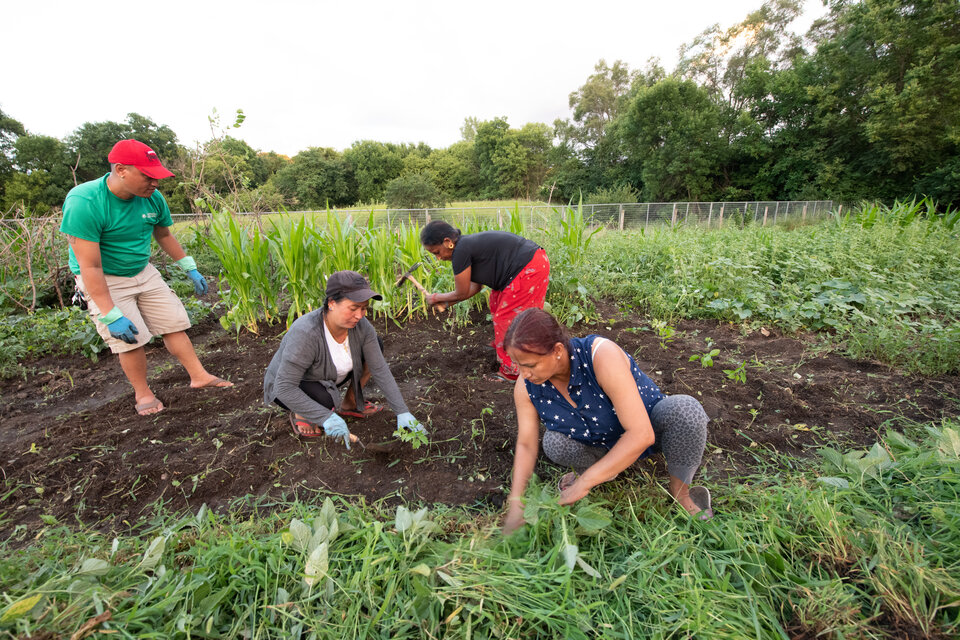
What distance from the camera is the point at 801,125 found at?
856 inches

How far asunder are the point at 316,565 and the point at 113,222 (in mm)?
2349

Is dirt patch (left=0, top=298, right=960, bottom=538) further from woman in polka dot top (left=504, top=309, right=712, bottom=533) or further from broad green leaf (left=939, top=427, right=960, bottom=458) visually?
broad green leaf (left=939, top=427, right=960, bottom=458)

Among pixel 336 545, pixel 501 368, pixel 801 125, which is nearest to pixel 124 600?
pixel 336 545

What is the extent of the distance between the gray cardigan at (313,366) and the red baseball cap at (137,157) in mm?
1214

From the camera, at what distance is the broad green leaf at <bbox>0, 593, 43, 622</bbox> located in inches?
38.3

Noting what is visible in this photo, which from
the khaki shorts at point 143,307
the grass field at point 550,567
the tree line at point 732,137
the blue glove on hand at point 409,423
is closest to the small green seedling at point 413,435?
the blue glove on hand at point 409,423

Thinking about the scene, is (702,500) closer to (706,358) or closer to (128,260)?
(706,358)

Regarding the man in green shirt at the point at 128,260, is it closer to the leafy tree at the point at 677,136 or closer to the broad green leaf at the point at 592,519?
the broad green leaf at the point at 592,519

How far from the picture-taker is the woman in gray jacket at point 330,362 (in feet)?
6.12

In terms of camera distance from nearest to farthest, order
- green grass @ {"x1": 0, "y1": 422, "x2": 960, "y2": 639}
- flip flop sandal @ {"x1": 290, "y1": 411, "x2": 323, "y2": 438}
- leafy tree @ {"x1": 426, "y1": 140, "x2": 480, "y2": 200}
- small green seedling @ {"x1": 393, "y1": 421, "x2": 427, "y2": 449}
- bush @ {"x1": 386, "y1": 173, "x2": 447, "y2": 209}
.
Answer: green grass @ {"x1": 0, "y1": 422, "x2": 960, "y2": 639}
small green seedling @ {"x1": 393, "y1": 421, "x2": 427, "y2": 449}
flip flop sandal @ {"x1": 290, "y1": 411, "x2": 323, "y2": 438}
bush @ {"x1": 386, "y1": 173, "x2": 447, "y2": 209}
leafy tree @ {"x1": 426, "y1": 140, "x2": 480, "y2": 200}

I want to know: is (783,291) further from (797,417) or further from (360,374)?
(360,374)

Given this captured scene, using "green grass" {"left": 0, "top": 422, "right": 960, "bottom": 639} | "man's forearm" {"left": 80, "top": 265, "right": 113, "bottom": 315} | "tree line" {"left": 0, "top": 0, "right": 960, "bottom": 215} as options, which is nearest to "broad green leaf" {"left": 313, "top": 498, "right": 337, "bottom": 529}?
"green grass" {"left": 0, "top": 422, "right": 960, "bottom": 639}

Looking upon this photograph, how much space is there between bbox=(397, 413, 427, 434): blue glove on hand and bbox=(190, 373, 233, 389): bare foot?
1528 mm

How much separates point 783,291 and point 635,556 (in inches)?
152
